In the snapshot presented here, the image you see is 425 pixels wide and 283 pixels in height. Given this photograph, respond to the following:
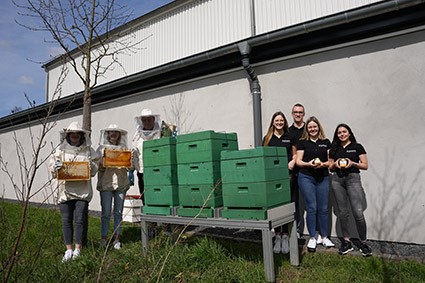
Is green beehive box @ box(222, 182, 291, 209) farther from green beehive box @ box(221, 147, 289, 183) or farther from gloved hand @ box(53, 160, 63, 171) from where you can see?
gloved hand @ box(53, 160, 63, 171)

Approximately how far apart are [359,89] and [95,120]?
267 inches

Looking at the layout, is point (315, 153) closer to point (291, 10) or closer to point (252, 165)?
point (252, 165)

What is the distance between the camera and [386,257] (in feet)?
12.2

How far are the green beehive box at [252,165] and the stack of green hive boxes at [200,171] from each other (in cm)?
16

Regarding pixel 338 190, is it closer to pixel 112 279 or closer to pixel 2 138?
pixel 112 279

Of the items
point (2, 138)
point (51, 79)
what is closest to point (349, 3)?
point (51, 79)

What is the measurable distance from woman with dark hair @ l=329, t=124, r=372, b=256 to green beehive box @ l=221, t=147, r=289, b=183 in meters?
1.01

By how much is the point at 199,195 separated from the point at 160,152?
2.48 ft

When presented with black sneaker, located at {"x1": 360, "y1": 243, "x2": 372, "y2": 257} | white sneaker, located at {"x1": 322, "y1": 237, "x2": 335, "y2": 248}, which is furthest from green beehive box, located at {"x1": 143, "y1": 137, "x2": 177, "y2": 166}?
black sneaker, located at {"x1": 360, "y1": 243, "x2": 372, "y2": 257}

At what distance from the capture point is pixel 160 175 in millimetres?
3879

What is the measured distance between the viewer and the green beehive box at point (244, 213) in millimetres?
3129

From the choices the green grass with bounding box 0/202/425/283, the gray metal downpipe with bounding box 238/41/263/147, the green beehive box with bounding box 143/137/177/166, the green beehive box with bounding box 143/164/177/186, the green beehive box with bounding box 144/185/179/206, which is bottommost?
→ the green grass with bounding box 0/202/425/283

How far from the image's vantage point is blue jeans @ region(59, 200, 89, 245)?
4082 millimetres

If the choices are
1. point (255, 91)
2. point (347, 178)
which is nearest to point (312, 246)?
point (347, 178)
